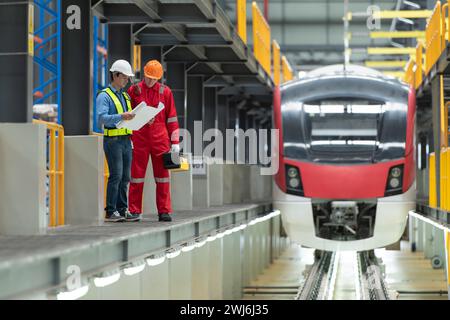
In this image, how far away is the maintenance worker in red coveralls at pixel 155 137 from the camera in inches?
361

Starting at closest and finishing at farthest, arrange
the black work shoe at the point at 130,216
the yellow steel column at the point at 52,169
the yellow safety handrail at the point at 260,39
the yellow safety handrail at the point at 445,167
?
the yellow steel column at the point at 52,169
the black work shoe at the point at 130,216
the yellow safety handrail at the point at 445,167
the yellow safety handrail at the point at 260,39

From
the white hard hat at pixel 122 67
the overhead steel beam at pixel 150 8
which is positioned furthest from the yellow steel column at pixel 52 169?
the overhead steel beam at pixel 150 8

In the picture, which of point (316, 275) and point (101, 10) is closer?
point (101, 10)

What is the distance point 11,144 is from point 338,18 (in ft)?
97.9

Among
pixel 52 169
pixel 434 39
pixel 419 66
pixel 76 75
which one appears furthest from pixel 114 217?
pixel 419 66

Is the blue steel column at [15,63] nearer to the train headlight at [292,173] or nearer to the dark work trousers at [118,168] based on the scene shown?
the dark work trousers at [118,168]

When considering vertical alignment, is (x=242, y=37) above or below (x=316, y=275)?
above

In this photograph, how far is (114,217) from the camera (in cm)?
930

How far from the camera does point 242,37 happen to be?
1603 centimetres

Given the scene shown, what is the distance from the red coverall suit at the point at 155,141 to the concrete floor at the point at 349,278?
572cm

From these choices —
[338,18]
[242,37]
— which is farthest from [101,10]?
[338,18]

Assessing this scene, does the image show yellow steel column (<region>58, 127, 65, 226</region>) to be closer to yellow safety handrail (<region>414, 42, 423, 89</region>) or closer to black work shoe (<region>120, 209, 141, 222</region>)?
black work shoe (<region>120, 209, 141, 222</region>)
